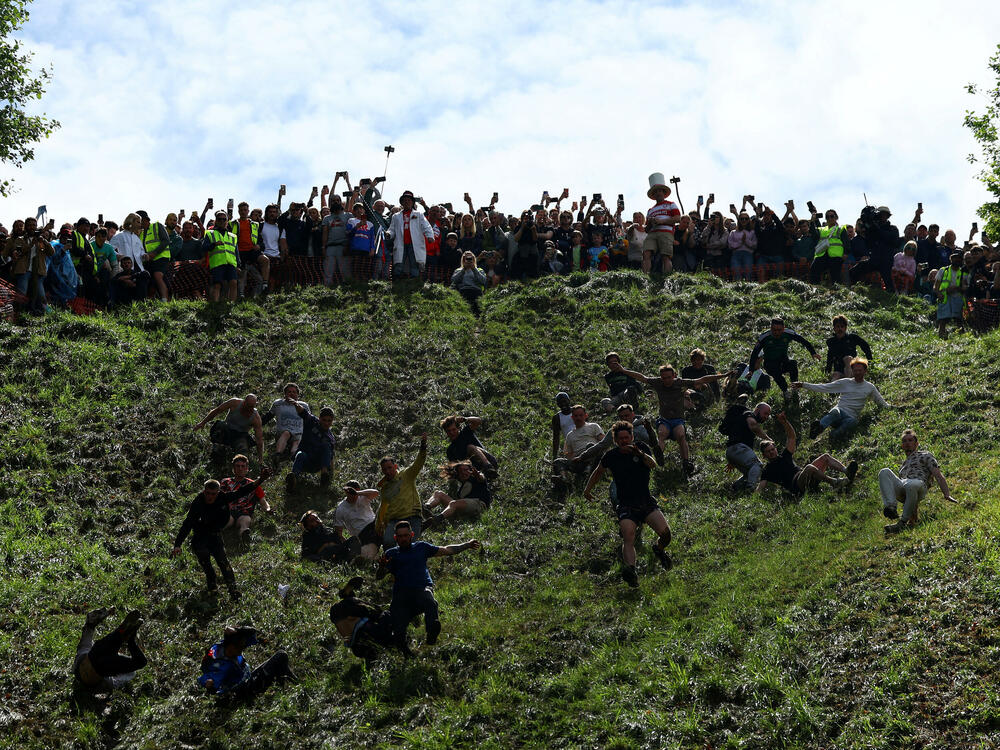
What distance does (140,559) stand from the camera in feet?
54.6

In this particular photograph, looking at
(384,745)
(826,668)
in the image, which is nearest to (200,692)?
(384,745)

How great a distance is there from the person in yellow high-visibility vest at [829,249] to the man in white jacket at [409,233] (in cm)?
1001

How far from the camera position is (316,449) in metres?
19.6

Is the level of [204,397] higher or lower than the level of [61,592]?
higher

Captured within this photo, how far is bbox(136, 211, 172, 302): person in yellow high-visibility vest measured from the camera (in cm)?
2505

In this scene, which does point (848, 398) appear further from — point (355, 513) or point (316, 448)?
point (316, 448)

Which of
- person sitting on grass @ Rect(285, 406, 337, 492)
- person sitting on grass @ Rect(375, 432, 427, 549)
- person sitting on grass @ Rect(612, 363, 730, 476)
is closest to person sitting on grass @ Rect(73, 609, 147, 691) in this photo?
person sitting on grass @ Rect(375, 432, 427, 549)

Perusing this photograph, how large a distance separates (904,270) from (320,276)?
15013 millimetres

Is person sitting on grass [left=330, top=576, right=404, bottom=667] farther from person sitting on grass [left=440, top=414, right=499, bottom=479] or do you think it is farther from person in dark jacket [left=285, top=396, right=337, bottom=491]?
person in dark jacket [left=285, top=396, right=337, bottom=491]

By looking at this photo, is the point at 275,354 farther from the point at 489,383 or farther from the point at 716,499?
the point at 716,499

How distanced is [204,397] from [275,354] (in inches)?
94.8

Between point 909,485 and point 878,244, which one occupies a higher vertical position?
point 878,244

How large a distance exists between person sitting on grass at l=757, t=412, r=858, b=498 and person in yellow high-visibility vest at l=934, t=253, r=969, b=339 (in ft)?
26.7

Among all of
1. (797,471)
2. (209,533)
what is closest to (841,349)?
(797,471)
